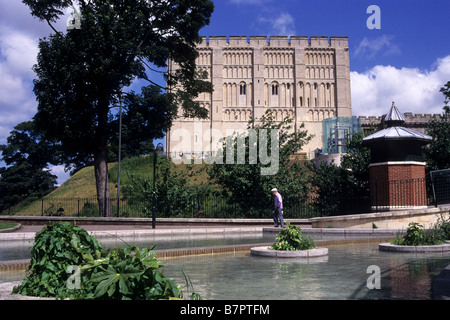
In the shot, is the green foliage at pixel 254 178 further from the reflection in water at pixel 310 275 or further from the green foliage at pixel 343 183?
the reflection in water at pixel 310 275

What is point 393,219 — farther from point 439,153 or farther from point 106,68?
point 106,68

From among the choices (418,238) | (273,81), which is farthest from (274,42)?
(418,238)

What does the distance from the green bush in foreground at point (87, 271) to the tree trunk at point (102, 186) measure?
15734mm

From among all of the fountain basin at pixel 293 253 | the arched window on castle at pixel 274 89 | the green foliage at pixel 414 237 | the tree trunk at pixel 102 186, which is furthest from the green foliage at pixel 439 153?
the arched window on castle at pixel 274 89

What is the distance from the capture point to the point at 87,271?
332 cm

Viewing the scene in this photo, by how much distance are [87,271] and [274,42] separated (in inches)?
2714

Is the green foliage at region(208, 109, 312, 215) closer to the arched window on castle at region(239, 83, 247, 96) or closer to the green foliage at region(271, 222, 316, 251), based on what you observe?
the green foliage at region(271, 222, 316, 251)

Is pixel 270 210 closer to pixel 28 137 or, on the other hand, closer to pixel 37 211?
pixel 37 211

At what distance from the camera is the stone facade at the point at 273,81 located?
66625 millimetres

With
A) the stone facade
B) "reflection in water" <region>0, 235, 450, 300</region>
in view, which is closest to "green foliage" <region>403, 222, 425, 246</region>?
"reflection in water" <region>0, 235, 450, 300</region>

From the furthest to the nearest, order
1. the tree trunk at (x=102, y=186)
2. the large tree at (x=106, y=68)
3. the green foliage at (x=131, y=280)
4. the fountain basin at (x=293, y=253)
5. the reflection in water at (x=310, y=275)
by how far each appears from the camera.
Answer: the tree trunk at (x=102, y=186) → the large tree at (x=106, y=68) → the fountain basin at (x=293, y=253) → the reflection in water at (x=310, y=275) → the green foliage at (x=131, y=280)

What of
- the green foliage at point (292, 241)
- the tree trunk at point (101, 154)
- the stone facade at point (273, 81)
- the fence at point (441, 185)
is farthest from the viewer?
the stone facade at point (273, 81)

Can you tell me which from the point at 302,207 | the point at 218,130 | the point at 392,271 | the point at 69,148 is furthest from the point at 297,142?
the point at 218,130

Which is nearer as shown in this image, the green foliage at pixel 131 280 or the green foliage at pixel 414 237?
the green foliage at pixel 131 280
